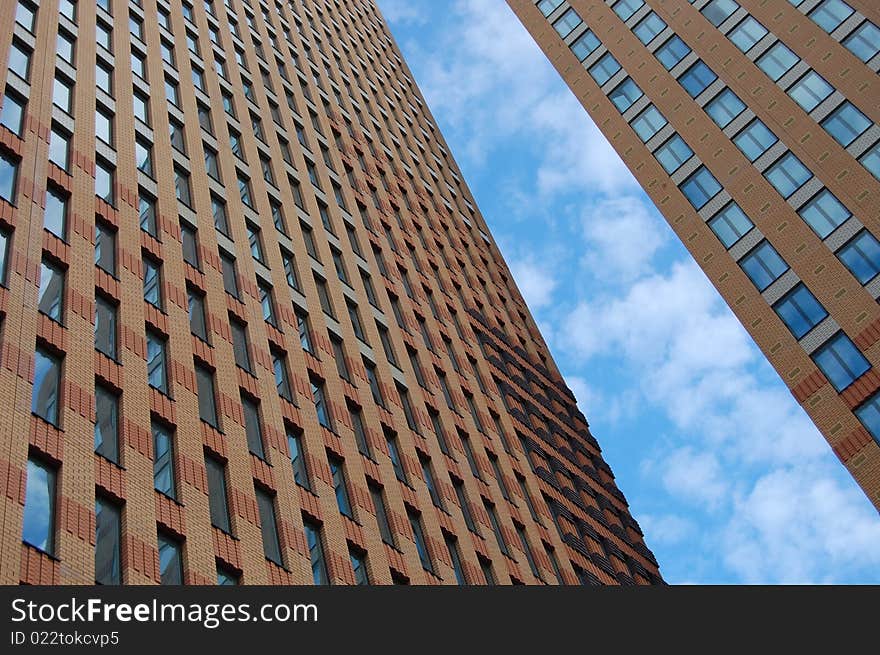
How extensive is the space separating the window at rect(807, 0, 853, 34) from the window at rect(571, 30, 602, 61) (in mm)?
11960

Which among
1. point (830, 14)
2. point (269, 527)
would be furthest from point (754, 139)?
point (269, 527)

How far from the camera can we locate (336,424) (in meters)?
40.3

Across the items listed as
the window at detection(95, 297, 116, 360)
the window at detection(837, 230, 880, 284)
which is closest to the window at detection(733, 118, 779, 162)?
the window at detection(837, 230, 880, 284)

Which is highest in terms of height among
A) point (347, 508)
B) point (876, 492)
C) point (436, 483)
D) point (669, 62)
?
point (669, 62)

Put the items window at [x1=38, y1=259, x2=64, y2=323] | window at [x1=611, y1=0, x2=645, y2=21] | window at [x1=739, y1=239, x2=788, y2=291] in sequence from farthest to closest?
1. window at [x1=611, y1=0, x2=645, y2=21]
2. window at [x1=739, y1=239, x2=788, y2=291]
3. window at [x1=38, y1=259, x2=64, y2=323]

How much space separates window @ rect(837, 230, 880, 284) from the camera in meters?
42.9

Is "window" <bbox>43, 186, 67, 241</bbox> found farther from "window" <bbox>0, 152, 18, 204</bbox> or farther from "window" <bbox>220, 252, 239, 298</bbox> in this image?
"window" <bbox>220, 252, 239, 298</bbox>

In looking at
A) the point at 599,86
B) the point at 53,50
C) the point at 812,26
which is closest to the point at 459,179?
the point at 599,86

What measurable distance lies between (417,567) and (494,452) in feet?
40.1

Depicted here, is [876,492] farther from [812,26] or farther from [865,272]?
[812,26]

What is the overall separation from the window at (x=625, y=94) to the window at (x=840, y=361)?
18544mm

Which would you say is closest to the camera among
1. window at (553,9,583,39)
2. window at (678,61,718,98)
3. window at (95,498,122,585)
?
window at (95,498,122,585)

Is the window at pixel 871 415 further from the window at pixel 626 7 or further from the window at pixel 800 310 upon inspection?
the window at pixel 626 7

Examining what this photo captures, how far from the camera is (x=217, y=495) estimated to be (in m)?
32.3
